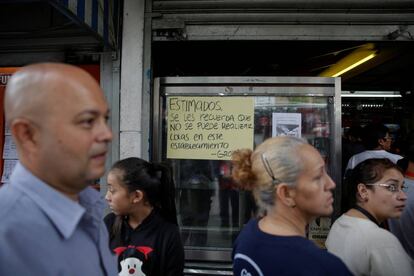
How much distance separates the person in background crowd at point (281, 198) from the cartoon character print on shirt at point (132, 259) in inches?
28.7

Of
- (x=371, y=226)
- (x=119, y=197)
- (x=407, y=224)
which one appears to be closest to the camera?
(x=371, y=226)

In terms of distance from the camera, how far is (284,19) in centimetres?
380

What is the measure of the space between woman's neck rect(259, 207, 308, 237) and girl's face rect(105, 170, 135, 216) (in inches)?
41.0

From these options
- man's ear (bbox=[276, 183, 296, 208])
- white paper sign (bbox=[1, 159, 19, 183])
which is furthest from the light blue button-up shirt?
white paper sign (bbox=[1, 159, 19, 183])

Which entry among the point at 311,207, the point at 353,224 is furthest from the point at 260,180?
the point at 353,224

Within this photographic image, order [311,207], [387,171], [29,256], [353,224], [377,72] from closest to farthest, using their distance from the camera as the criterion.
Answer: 1. [29,256]
2. [311,207]
3. [353,224]
4. [387,171]
5. [377,72]

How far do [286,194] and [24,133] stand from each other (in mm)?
972

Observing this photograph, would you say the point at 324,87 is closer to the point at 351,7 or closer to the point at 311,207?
the point at 351,7

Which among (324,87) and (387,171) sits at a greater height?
(324,87)

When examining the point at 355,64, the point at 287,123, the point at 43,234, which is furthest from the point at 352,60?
the point at 43,234

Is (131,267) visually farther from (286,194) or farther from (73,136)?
(73,136)

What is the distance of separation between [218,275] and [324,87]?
204 centimetres

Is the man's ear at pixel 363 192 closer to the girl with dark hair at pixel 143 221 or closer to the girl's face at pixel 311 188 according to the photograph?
the girl's face at pixel 311 188

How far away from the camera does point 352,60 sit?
5.38m
